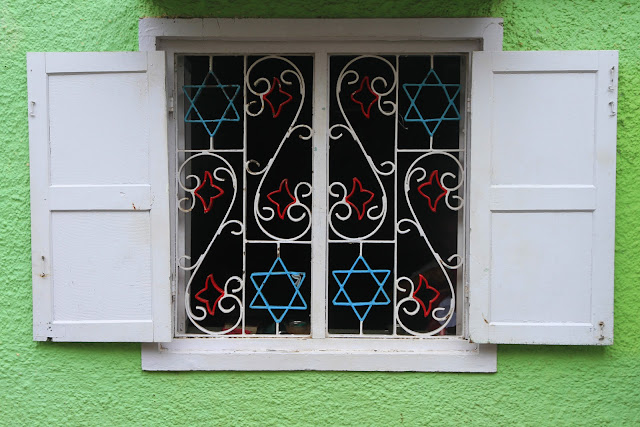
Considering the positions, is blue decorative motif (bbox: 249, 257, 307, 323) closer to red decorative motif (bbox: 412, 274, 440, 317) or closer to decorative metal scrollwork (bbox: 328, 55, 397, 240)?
decorative metal scrollwork (bbox: 328, 55, 397, 240)

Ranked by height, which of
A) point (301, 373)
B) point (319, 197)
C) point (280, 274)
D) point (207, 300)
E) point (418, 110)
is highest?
point (418, 110)

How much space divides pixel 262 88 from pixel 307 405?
163 cm

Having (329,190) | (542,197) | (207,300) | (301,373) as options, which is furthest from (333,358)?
(542,197)

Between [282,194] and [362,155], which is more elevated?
[362,155]

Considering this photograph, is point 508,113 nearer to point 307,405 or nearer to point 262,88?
point 262,88

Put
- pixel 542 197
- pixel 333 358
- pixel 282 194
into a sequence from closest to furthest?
pixel 542 197
pixel 333 358
pixel 282 194

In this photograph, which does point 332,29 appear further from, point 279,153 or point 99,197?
point 99,197

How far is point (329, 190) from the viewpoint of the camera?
3.15m

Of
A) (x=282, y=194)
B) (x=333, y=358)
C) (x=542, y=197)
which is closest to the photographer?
Answer: (x=542, y=197)

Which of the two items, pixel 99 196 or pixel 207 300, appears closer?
pixel 99 196

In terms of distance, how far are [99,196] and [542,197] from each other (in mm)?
2145

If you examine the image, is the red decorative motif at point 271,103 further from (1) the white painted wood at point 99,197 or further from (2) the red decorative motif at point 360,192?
(1) the white painted wood at point 99,197

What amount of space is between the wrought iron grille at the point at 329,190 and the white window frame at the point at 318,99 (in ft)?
0.27

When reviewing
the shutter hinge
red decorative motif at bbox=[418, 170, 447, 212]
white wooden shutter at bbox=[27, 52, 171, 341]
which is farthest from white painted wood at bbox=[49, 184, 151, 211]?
red decorative motif at bbox=[418, 170, 447, 212]
